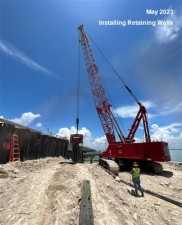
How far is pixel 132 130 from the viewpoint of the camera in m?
29.5

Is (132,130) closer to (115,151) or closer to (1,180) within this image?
(115,151)

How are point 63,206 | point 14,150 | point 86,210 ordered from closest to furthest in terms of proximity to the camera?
point 86,210
point 63,206
point 14,150

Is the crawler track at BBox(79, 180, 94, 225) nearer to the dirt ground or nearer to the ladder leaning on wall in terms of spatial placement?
the dirt ground

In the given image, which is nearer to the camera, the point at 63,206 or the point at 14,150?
the point at 63,206

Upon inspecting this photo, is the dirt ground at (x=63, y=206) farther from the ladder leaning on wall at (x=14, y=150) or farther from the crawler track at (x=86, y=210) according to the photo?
the ladder leaning on wall at (x=14, y=150)

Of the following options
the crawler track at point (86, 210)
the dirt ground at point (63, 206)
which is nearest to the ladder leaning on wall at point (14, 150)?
the dirt ground at point (63, 206)

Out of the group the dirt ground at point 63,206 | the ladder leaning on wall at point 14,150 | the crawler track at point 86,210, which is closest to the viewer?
the crawler track at point 86,210

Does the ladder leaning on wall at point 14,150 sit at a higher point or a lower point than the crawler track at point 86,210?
higher

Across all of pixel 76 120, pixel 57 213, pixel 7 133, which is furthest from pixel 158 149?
pixel 57 213

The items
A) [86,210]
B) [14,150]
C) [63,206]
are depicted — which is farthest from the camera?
[14,150]

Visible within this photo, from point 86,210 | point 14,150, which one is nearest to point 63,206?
point 86,210

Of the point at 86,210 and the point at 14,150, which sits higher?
the point at 14,150

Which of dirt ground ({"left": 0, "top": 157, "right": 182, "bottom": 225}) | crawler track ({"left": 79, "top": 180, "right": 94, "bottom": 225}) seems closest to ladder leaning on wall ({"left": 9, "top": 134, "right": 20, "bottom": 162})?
dirt ground ({"left": 0, "top": 157, "right": 182, "bottom": 225})

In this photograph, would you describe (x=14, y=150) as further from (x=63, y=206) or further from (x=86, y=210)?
(x=86, y=210)
